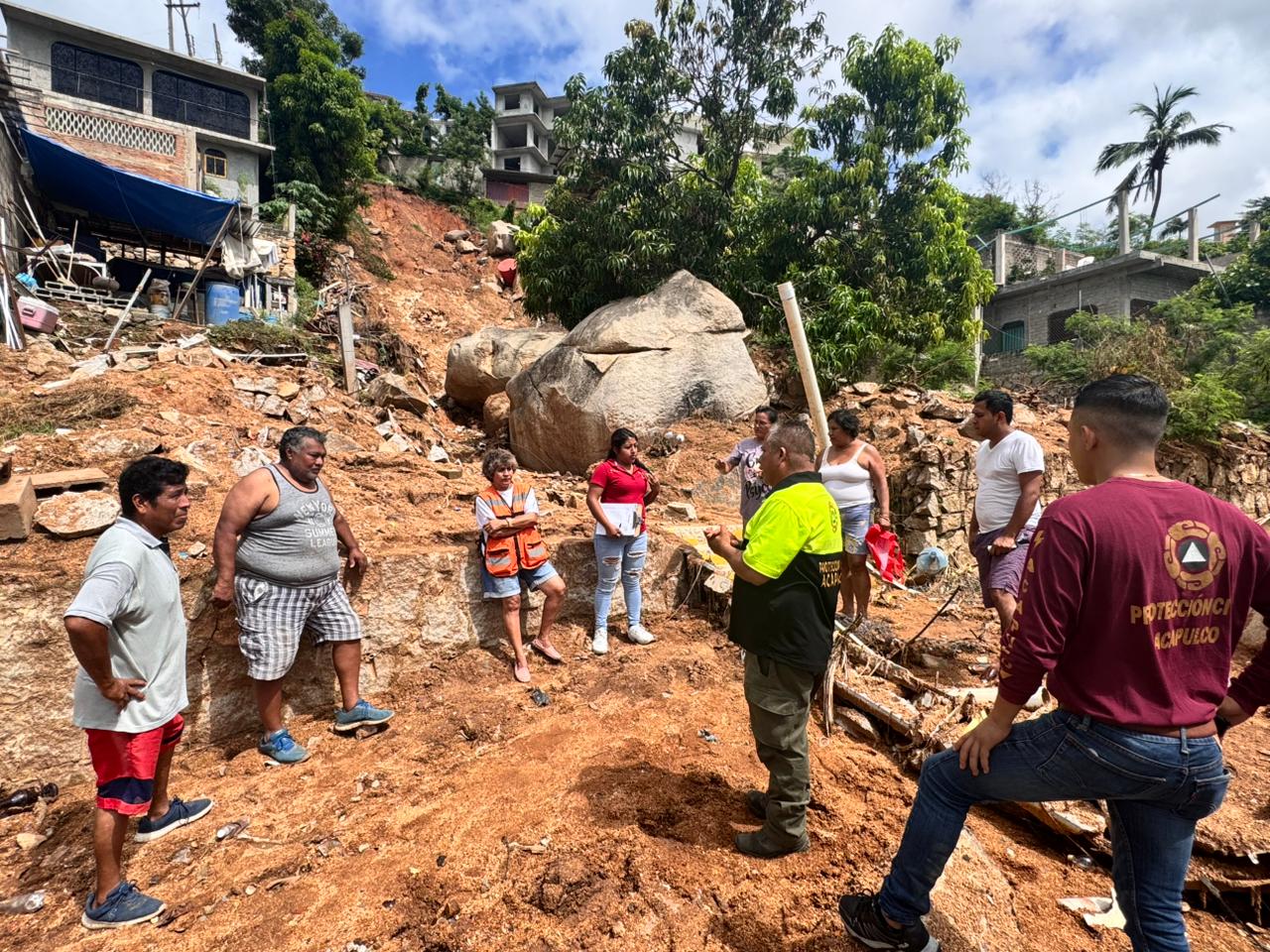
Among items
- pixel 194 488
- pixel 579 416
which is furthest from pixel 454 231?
pixel 194 488

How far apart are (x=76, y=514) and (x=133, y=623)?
202 centimetres

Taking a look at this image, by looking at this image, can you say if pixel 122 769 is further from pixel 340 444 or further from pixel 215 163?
pixel 215 163

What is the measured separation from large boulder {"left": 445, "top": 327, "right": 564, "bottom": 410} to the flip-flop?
6.81m

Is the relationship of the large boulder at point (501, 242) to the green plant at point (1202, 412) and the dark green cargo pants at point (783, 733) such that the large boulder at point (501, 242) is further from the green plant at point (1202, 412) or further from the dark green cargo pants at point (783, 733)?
the dark green cargo pants at point (783, 733)

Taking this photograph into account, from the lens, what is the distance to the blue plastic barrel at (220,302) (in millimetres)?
14555

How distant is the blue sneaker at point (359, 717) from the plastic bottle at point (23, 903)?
4.40ft

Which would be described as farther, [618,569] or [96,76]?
[96,76]

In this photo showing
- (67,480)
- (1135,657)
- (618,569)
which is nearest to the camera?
(1135,657)

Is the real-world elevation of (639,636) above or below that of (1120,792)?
below

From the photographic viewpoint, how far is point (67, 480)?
4.04 m

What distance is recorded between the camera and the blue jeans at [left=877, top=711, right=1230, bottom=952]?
155 cm

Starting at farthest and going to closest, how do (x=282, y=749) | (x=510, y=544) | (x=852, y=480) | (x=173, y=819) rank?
(x=852, y=480) → (x=510, y=544) → (x=282, y=749) → (x=173, y=819)

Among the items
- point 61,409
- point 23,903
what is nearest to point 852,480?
point 23,903

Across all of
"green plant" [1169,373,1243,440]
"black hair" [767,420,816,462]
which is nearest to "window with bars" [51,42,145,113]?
"black hair" [767,420,816,462]
